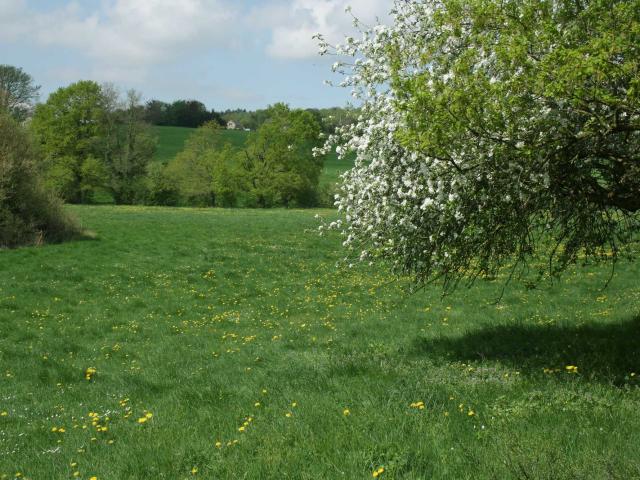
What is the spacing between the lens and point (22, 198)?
90.1 feet

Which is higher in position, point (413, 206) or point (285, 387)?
point (413, 206)

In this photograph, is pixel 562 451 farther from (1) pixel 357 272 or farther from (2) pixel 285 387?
(1) pixel 357 272

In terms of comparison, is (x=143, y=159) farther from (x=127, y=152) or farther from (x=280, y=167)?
(x=280, y=167)

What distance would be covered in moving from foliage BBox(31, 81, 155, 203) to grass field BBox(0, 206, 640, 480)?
44216mm

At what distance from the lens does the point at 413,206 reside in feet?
31.4

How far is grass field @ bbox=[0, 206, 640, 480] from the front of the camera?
5793 millimetres

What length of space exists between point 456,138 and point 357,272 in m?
17.8

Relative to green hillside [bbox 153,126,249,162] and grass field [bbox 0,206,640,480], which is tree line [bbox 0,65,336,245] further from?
grass field [bbox 0,206,640,480]

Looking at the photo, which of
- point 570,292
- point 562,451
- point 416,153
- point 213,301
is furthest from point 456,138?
point 213,301

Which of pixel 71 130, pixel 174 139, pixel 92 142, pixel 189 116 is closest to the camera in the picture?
pixel 71 130

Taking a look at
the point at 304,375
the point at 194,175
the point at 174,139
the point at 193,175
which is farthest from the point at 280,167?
the point at 304,375

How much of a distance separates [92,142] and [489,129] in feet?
223

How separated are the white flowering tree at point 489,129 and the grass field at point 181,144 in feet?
255

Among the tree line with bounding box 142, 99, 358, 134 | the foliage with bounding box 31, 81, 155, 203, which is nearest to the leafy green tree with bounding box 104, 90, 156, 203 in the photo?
the foliage with bounding box 31, 81, 155, 203
